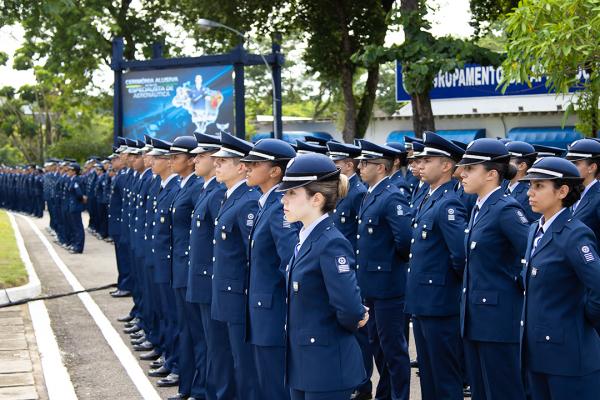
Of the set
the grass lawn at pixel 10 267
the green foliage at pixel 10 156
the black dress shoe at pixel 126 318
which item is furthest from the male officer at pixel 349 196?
the green foliage at pixel 10 156

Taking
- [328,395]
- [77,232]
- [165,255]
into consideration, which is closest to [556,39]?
[165,255]

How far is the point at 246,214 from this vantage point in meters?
6.75

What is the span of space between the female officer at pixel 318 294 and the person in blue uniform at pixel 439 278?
6.58 feet

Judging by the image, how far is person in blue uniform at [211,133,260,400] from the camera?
666cm

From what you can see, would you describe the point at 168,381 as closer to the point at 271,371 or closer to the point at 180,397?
the point at 180,397

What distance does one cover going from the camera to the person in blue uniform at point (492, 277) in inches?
246

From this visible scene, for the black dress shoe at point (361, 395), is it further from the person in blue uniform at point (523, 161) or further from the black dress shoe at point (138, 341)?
the black dress shoe at point (138, 341)

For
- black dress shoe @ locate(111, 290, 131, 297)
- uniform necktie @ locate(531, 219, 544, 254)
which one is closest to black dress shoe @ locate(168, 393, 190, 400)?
uniform necktie @ locate(531, 219, 544, 254)

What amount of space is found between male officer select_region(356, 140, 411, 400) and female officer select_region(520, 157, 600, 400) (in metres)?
2.40

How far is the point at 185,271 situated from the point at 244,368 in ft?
6.11

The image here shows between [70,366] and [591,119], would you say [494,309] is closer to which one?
[70,366]

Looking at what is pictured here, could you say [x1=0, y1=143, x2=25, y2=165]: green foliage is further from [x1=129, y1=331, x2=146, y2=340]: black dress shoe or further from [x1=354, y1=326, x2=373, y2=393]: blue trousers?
[x1=354, y1=326, x2=373, y2=393]: blue trousers

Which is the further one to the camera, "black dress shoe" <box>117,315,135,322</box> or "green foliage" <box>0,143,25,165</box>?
"green foliage" <box>0,143,25,165</box>

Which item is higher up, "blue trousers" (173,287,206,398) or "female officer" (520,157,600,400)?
"female officer" (520,157,600,400)
